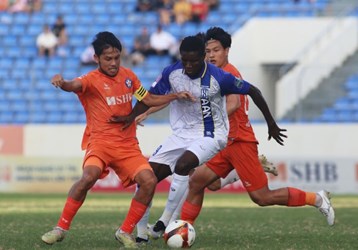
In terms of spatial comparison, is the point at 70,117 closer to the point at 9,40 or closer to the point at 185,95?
the point at 9,40

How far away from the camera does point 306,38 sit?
3086 centimetres

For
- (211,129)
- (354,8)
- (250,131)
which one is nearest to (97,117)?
(211,129)

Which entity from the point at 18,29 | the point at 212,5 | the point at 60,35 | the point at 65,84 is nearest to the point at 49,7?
the point at 18,29

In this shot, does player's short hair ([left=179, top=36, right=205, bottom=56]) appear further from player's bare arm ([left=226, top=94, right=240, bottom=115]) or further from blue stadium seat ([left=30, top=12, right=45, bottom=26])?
blue stadium seat ([left=30, top=12, right=45, bottom=26])

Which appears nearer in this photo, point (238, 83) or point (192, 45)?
point (192, 45)

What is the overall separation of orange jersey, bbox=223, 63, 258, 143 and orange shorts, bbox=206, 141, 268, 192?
3.2 inches

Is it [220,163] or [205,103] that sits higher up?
[205,103]

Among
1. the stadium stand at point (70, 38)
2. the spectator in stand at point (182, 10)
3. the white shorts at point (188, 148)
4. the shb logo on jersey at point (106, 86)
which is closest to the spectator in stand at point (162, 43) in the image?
the stadium stand at point (70, 38)

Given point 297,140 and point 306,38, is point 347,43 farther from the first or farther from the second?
point 297,140

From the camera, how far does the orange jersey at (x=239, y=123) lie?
12.4m

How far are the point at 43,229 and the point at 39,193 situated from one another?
13.7m

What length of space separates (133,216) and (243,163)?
6.21 feet

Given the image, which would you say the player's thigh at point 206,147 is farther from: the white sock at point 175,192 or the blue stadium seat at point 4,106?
the blue stadium seat at point 4,106

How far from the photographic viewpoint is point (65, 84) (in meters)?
10.8
